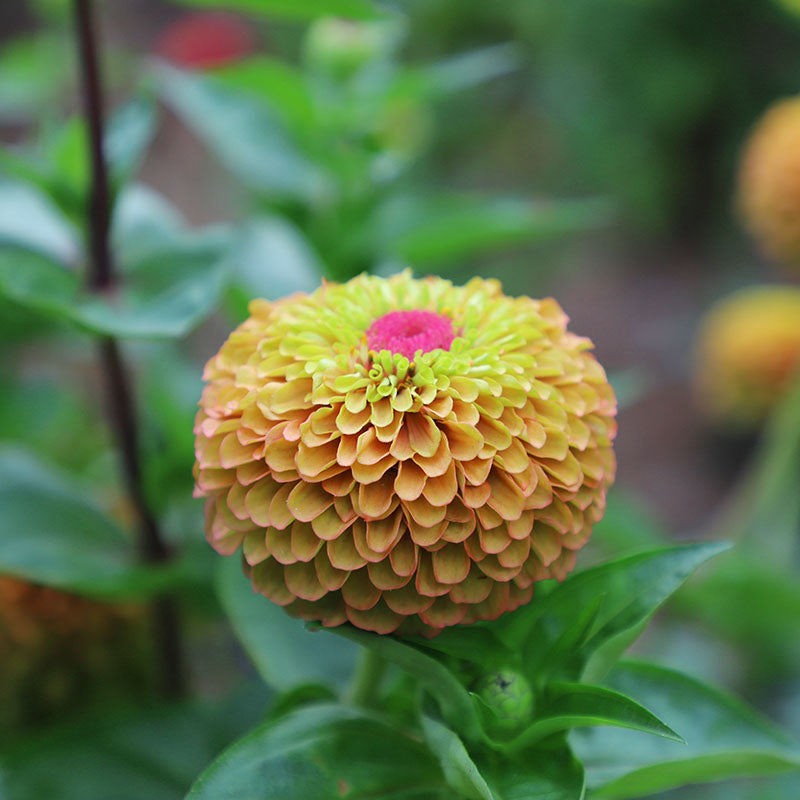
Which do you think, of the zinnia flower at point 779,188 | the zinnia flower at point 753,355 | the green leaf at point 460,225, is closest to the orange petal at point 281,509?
the green leaf at point 460,225

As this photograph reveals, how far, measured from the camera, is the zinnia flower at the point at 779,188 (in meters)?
0.87

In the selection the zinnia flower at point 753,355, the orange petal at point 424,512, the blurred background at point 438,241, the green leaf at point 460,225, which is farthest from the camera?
the zinnia flower at point 753,355

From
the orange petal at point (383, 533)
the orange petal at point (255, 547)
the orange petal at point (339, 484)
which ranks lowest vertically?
the orange petal at point (255, 547)

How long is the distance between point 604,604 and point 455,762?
0.28 ft

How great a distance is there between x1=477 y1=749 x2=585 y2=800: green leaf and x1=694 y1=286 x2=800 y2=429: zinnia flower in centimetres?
115

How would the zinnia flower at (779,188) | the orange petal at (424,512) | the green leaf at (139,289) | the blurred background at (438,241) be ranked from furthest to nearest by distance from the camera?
1. the zinnia flower at (779,188)
2. the blurred background at (438,241)
3. the green leaf at (139,289)
4. the orange petal at (424,512)

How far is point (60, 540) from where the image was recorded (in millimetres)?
500

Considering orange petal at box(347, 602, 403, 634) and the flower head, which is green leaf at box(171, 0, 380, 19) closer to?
orange petal at box(347, 602, 403, 634)

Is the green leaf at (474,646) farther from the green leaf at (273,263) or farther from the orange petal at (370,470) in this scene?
the green leaf at (273,263)

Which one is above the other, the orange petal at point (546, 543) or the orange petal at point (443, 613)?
the orange petal at point (546, 543)

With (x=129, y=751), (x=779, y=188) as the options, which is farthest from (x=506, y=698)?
(x=779, y=188)

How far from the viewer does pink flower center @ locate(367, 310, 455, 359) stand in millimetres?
318

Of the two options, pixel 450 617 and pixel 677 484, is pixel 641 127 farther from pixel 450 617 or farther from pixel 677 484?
pixel 450 617

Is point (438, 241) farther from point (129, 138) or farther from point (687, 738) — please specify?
point (687, 738)
